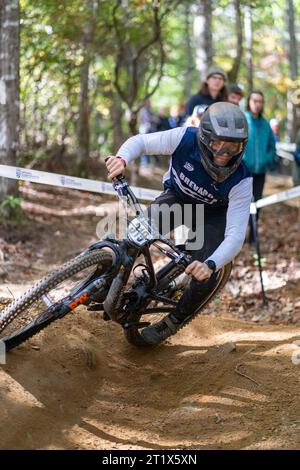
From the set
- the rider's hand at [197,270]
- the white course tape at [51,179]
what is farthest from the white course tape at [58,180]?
the rider's hand at [197,270]

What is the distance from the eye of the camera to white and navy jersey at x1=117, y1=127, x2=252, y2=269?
4.46 meters

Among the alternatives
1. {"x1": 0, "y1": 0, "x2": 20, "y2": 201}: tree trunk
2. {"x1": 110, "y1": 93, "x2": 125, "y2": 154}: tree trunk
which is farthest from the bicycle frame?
{"x1": 110, "y1": 93, "x2": 125, "y2": 154}: tree trunk

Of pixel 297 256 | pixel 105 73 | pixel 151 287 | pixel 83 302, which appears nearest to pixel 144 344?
pixel 151 287

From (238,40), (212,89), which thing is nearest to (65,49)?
(238,40)

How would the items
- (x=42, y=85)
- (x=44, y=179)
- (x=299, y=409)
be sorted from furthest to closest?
(x=42, y=85), (x=44, y=179), (x=299, y=409)

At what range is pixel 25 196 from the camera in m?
11.0

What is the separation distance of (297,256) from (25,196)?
517 cm

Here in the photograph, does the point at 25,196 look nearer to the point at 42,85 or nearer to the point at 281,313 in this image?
the point at 42,85

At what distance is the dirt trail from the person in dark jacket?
13.1ft

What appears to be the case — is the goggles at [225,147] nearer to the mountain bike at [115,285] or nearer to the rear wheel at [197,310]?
the mountain bike at [115,285]

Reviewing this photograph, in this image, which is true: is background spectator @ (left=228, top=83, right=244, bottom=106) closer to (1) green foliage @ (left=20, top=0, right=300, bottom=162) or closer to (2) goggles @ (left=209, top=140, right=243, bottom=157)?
(1) green foliage @ (left=20, top=0, right=300, bottom=162)

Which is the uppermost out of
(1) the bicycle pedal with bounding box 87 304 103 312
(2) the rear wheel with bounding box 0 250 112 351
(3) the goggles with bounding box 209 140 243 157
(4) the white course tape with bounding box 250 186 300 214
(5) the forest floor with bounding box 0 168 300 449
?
(3) the goggles with bounding box 209 140 243 157

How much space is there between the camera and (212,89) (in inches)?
328

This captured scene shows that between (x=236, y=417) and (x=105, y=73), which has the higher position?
(x=105, y=73)
